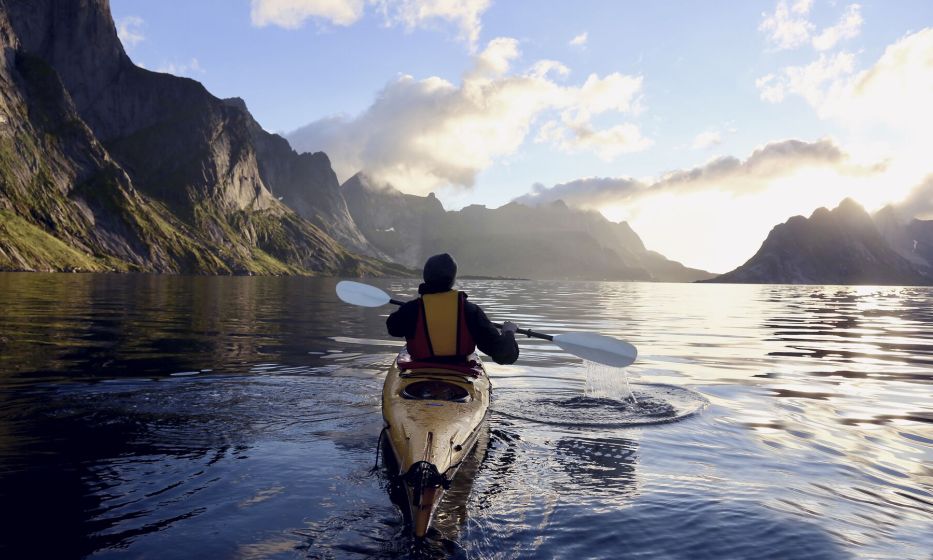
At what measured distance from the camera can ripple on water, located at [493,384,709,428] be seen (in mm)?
10836

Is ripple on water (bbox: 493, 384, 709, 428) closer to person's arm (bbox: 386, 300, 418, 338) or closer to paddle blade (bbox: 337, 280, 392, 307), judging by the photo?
person's arm (bbox: 386, 300, 418, 338)

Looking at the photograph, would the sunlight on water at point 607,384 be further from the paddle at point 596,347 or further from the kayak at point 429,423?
the kayak at point 429,423

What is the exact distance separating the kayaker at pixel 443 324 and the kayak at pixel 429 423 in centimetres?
25

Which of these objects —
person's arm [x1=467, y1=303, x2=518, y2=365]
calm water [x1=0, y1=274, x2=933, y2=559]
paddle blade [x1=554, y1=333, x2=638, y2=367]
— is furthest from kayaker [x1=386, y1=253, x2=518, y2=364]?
paddle blade [x1=554, y1=333, x2=638, y2=367]

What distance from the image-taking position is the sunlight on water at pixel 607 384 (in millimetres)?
13297

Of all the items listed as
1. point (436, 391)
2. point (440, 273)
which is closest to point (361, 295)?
point (440, 273)

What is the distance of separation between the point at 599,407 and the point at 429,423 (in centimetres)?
616

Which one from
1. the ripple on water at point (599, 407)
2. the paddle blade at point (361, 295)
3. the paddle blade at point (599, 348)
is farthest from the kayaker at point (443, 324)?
the paddle blade at point (361, 295)

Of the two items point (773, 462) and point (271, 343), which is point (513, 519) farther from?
point (271, 343)

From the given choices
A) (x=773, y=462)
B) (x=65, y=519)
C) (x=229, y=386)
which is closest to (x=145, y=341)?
(x=229, y=386)

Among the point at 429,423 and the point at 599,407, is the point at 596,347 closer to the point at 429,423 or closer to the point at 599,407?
the point at 599,407

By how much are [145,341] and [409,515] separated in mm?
16978

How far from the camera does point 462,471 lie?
298 inches

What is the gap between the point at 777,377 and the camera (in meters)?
16.5
